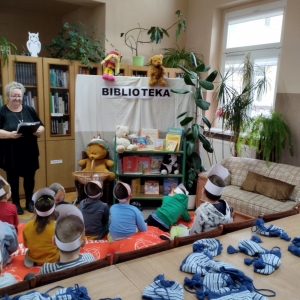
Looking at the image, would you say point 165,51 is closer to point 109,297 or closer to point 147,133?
point 147,133

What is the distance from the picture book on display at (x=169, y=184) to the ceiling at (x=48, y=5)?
287cm

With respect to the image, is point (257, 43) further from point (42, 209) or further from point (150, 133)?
point (42, 209)

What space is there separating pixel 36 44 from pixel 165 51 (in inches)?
85.0

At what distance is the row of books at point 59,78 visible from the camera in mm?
4352

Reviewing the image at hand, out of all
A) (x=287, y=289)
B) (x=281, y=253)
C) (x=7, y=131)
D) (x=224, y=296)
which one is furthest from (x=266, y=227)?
(x=7, y=131)

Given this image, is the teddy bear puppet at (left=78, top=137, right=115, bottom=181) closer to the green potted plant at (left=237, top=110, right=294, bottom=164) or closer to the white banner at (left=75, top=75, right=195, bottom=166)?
the white banner at (left=75, top=75, right=195, bottom=166)

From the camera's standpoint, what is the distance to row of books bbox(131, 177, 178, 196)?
4.08 m

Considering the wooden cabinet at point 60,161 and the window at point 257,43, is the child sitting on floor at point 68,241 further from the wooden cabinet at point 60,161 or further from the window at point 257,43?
the window at point 257,43

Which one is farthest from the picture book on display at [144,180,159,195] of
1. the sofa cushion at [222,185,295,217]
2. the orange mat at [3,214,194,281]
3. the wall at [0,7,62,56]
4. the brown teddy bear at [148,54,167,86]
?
the wall at [0,7,62,56]

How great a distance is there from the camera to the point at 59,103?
4.46 metres

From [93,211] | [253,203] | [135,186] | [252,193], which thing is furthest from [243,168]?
[93,211]

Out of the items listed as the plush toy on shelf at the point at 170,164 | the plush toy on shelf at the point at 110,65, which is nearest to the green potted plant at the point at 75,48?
the plush toy on shelf at the point at 110,65

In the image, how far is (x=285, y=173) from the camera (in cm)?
360

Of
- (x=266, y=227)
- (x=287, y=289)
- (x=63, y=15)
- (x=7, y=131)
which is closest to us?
→ (x=287, y=289)
